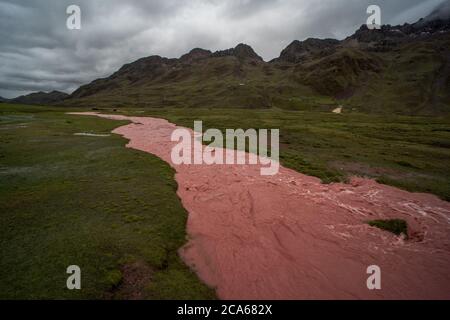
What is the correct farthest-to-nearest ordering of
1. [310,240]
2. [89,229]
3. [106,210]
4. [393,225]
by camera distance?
[393,225] → [106,210] → [310,240] → [89,229]

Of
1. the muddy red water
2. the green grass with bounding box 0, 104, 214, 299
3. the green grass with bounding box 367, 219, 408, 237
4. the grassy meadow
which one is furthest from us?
the green grass with bounding box 367, 219, 408, 237

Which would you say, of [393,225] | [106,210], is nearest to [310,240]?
[393,225]

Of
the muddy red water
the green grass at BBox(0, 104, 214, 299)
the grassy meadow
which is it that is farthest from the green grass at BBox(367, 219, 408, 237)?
the green grass at BBox(0, 104, 214, 299)

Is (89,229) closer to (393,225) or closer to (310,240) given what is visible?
(310,240)

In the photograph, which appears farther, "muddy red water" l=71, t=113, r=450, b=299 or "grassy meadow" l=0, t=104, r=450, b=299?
"muddy red water" l=71, t=113, r=450, b=299

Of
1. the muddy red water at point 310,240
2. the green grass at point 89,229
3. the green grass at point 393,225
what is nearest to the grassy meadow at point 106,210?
the green grass at point 89,229

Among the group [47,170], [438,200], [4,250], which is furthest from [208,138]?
[4,250]

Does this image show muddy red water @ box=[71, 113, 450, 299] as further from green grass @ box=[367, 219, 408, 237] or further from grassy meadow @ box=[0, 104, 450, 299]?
grassy meadow @ box=[0, 104, 450, 299]
